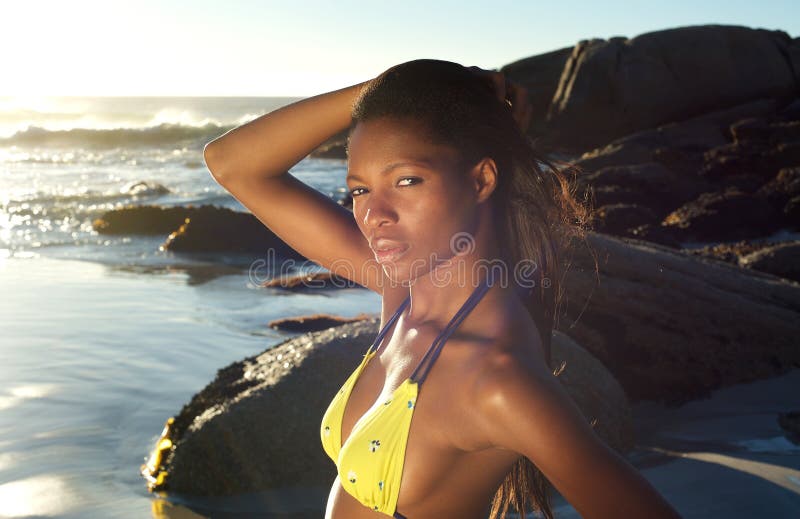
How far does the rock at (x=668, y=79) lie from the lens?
27.8m

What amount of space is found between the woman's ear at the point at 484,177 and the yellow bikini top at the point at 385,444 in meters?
0.25

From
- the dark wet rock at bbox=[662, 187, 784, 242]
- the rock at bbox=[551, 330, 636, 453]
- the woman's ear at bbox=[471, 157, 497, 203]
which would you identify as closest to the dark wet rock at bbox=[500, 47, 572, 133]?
the dark wet rock at bbox=[662, 187, 784, 242]

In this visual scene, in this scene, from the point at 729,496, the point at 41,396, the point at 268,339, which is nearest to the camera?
the point at 729,496

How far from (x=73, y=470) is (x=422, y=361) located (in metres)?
3.41

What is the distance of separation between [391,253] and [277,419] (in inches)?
105

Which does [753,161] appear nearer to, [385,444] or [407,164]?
[407,164]

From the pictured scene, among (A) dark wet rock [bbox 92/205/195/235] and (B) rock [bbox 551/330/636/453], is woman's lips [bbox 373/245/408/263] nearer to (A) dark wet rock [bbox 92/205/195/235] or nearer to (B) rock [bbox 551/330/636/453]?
(B) rock [bbox 551/330/636/453]

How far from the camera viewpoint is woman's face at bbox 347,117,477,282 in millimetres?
2164

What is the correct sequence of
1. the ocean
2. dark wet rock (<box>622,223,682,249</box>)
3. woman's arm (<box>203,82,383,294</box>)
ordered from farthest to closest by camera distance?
dark wet rock (<box>622,223,682,249</box>) → the ocean → woman's arm (<box>203,82,383,294</box>)

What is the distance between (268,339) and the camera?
7848 mm

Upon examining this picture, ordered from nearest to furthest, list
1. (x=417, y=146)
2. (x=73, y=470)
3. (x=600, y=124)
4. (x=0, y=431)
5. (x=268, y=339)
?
(x=417, y=146)
(x=73, y=470)
(x=0, y=431)
(x=268, y=339)
(x=600, y=124)

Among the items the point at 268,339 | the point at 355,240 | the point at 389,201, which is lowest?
the point at 268,339

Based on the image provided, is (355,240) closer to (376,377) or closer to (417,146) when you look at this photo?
(376,377)

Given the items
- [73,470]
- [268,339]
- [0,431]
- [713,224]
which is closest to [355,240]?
[73,470]
